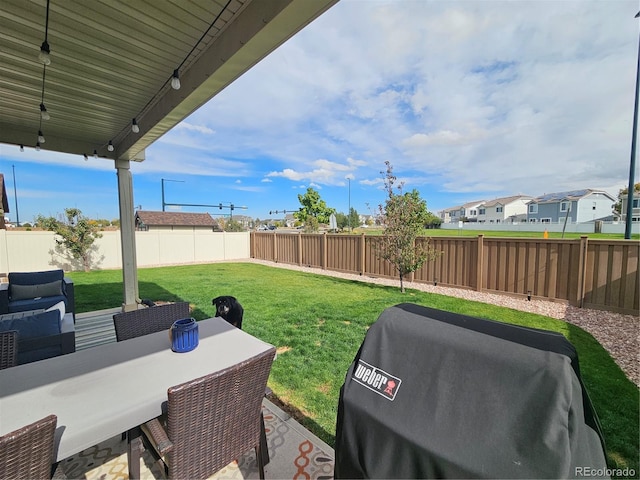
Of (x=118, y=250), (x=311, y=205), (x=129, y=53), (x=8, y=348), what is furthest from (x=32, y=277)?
(x=311, y=205)

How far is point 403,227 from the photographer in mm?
6949

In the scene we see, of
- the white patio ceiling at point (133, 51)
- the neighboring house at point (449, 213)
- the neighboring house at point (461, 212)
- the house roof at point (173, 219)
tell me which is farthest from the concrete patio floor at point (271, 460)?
the neighboring house at point (449, 213)

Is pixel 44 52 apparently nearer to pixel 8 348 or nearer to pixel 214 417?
pixel 8 348

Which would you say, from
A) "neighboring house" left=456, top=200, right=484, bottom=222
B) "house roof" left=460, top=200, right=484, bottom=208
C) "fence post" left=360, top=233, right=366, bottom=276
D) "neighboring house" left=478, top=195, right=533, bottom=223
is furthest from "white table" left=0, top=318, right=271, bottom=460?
"house roof" left=460, top=200, right=484, bottom=208

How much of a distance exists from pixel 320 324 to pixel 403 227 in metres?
3.65

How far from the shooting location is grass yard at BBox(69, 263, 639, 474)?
2336 millimetres

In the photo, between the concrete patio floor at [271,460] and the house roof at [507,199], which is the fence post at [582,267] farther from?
the house roof at [507,199]

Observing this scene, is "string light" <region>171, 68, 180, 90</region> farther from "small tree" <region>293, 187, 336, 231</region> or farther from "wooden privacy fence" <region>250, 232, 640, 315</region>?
"small tree" <region>293, 187, 336, 231</region>

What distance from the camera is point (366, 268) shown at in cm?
929

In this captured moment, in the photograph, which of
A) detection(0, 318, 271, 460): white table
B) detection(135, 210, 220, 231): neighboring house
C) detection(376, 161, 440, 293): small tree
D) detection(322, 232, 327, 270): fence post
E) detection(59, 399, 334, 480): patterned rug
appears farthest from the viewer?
detection(135, 210, 220, 231): neighboring house

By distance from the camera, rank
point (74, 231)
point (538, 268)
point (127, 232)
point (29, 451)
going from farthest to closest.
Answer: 1. point (74, 231)
2. point (538, 268)
3. point (127, 232)
4. point (29, 451)

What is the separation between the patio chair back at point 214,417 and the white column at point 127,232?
183 inches

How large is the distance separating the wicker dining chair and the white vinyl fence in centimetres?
1139

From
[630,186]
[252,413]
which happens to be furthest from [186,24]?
[630,186]
